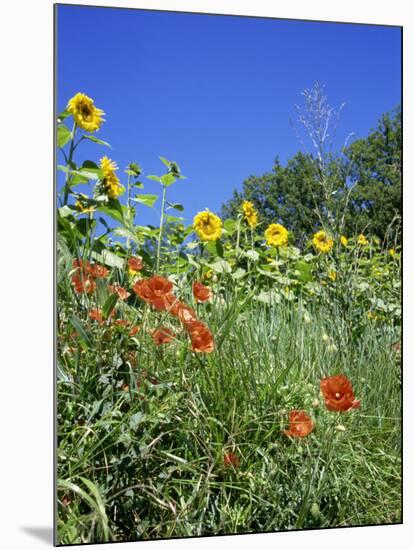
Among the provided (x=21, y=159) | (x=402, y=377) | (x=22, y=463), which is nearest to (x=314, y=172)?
(x=402, y=377)

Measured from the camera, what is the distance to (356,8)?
14.0 ft

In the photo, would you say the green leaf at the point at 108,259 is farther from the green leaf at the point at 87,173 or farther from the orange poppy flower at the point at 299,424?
the orange poppy flower at the point at 299,424

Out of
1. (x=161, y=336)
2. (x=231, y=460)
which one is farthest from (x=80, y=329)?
(x=231, y=460)

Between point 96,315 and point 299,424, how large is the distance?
0.95m

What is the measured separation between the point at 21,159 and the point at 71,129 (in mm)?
231

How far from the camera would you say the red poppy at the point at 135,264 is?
3770mm

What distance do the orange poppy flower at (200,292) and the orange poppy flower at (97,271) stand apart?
0.37m

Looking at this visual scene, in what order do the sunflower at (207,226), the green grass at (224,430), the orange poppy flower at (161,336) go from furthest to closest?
1. the sunflower at (207,226)
2. the orange poppy flower at (161,336)
3. the green grass at (224,430)

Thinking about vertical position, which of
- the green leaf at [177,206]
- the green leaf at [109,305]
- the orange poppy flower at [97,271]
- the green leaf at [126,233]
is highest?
the green leaf at [177,206]

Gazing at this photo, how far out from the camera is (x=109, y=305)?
371 cm

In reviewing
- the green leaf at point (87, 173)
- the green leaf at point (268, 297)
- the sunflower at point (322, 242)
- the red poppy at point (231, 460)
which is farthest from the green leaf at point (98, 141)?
the red poppy at point (231, 460)

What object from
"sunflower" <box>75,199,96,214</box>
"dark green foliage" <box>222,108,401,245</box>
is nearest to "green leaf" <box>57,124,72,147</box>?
"sunflower" <box>75,199,96,214</box>

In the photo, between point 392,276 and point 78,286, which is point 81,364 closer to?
point 78,286

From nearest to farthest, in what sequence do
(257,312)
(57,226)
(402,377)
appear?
(57,226)
(257,312)
(402,377)
